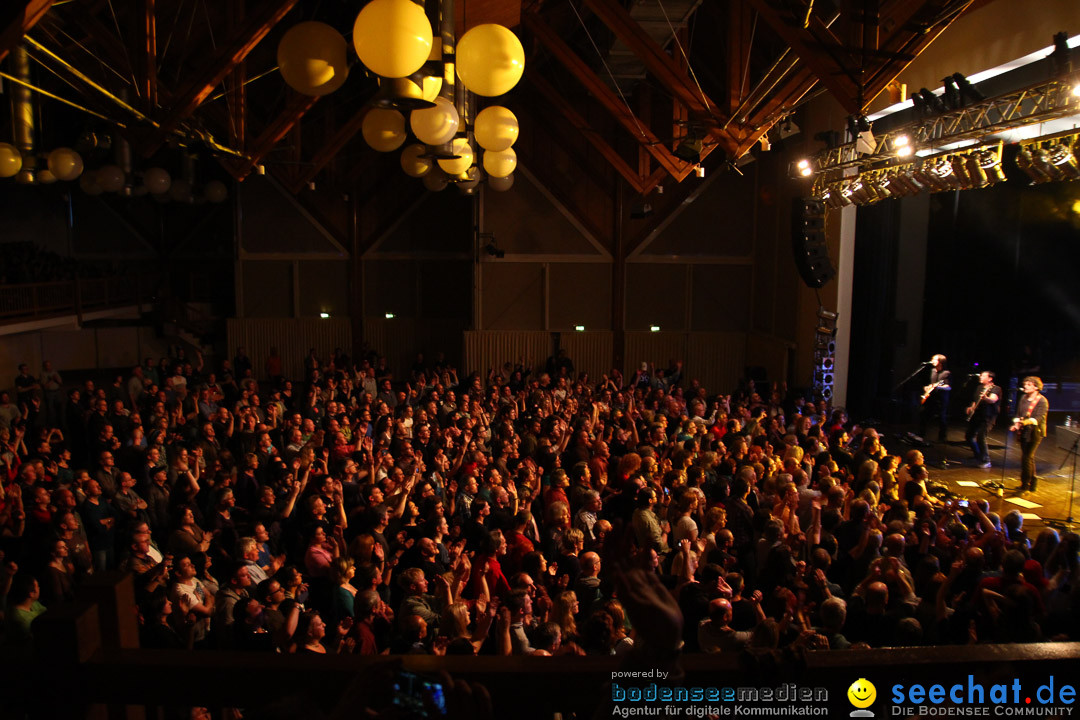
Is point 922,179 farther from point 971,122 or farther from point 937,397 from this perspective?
point 937,397

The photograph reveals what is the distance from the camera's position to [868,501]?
564 centimetres

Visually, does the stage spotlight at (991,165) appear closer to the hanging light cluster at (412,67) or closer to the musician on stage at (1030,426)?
the musician on stage at (1030,426)

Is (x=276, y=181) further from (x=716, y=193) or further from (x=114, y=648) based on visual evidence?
(x=114, y=648)

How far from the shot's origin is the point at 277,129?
414 inches

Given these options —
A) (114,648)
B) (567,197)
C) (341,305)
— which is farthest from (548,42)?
(114,648)

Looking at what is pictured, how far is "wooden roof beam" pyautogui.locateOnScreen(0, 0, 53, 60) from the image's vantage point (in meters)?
3.74

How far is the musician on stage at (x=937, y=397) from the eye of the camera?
10.3 m

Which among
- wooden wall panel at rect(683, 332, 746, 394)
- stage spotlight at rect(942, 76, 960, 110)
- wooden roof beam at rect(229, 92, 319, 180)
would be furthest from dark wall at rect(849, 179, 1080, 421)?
wooden roof beam at rect(229, 92, 319, 180)

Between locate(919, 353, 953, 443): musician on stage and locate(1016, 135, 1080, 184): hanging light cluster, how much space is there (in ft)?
13.2

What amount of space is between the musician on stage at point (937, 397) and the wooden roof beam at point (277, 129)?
9.06 metres

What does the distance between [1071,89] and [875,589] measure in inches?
181

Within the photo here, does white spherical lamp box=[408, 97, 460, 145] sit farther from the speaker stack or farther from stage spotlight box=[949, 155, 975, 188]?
the speaker stack

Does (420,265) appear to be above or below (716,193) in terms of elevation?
below

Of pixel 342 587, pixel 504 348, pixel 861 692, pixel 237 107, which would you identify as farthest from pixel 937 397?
pixel 861 692
